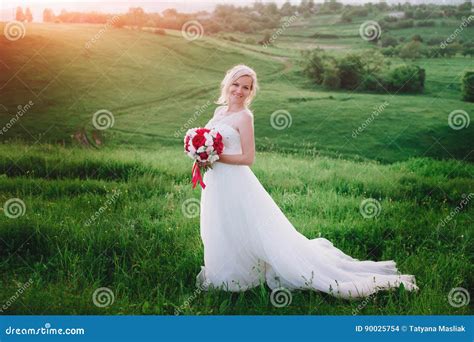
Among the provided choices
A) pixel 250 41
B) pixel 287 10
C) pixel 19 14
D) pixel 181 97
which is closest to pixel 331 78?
pixel 287 10

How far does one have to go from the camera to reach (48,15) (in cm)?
678

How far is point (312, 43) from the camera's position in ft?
27.3

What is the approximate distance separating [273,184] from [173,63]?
3241 mm

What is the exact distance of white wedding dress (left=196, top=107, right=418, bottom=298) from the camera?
14.0 ft

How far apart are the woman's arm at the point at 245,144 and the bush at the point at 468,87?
4.94 meters

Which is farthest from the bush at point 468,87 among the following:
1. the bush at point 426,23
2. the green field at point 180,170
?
the bush at point 426,23

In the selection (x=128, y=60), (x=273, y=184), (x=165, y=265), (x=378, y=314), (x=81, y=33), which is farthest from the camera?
(x=128, y=60)

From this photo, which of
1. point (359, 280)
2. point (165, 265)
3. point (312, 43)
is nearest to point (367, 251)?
point (359, 280)

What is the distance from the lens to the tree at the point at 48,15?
6.62 m

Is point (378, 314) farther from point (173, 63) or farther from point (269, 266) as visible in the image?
point (173, 63)

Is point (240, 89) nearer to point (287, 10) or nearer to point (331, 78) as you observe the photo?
point (287, 10)

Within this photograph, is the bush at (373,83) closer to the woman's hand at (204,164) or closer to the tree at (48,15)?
the woman's hand at (204,164)

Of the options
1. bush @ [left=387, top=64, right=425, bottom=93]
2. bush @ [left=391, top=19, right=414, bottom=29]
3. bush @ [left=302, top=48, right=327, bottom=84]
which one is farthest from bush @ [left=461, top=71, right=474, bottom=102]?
bush @ [left=302, top=48, right=327, bottom=84]

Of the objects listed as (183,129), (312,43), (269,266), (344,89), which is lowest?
(269,266)
